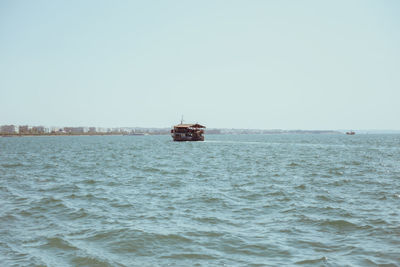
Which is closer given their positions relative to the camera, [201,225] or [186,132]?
[201,225]

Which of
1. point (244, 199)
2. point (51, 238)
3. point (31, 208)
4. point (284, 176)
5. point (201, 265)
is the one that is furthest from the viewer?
point (284, 176)

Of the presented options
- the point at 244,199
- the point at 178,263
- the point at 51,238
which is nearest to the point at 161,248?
the point at 178,263

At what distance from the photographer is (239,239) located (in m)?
9.82

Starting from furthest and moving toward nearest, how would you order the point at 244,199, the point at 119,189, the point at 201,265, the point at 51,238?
1. the point at 119,189
2. the point at 244,199
3. the point at 51,238
4. the point at 201,265

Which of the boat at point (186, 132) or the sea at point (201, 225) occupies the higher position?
the boat at point (186, 132)

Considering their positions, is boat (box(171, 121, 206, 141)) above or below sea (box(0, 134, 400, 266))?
above

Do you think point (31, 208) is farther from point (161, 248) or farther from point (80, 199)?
point (161, 248)

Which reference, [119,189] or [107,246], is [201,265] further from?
[119,189]

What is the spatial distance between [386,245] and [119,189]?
557 inches

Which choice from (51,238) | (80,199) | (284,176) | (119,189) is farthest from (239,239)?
(284,176)

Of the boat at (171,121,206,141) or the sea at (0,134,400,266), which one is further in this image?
the boat at (171,121,206,141)

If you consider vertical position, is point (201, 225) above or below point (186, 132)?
below

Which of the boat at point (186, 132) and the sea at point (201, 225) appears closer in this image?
the sea at point (201, 225)

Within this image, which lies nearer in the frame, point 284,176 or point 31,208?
point 31,208
